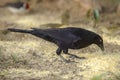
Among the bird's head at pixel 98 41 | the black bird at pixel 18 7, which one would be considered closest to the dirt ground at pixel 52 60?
the bird's head at pixel 98 41

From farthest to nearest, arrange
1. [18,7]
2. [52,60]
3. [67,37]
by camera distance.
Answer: [18,7], [52,60], [67,37]

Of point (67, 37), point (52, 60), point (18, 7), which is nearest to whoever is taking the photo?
point (67, 37)

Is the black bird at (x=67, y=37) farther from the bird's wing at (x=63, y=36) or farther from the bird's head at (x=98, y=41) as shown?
the bird's head at (x=98, y=41)

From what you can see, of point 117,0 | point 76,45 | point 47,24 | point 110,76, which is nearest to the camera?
point 110,76

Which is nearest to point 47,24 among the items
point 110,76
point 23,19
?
point 23,19

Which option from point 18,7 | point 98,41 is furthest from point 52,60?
point 18,7

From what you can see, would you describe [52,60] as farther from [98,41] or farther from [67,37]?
[98,41]

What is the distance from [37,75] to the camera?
17.8ft

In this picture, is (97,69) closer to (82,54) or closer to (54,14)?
(82,54)

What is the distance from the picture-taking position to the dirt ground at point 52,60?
5431 millimetres

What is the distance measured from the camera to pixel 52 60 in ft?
20.0

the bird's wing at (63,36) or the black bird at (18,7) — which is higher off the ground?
the bird's wing at (63,36)

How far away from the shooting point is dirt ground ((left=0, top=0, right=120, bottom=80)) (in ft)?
17.8

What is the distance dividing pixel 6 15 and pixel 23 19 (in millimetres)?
672
